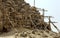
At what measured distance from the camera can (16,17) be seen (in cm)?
575

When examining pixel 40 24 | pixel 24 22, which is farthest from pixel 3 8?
pixel 40 24

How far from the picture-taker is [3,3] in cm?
574

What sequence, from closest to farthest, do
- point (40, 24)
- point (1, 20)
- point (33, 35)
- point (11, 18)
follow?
point (33, 35) < point (1, 20) < point (11, 18) < point (40, 24)

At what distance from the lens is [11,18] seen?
5637 millimetres

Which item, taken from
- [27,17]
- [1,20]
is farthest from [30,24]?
[1,20]

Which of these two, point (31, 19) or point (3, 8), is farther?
point (31, 19)

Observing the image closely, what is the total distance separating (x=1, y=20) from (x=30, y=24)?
1178mm

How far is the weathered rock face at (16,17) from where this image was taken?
5.38m

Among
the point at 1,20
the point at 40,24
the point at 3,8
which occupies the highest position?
the point at 3,8

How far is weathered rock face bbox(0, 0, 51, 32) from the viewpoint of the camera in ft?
17.6

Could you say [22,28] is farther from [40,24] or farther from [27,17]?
[40,24]

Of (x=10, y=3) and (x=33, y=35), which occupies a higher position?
(x=10, y=3)

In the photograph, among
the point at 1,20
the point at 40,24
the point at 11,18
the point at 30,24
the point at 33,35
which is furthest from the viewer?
the point at 40,24

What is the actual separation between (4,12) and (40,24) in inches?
71.0
